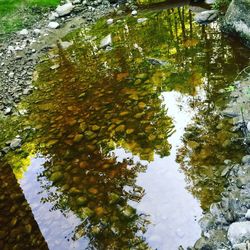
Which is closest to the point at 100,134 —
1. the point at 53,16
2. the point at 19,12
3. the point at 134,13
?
the point at 134,13

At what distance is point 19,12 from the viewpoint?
20516 millimetres

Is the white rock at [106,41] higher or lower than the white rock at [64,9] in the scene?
higher

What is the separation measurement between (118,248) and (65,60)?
31.9 ft

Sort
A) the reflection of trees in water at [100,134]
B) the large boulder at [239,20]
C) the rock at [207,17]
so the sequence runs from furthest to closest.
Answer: the rock at [207,17] < the large boulder at [239,20] < the reflection of trees in water at [100,134]

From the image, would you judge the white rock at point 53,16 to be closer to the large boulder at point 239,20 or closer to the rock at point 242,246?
the large boulder at point 239,20

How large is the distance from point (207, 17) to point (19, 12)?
10991mm

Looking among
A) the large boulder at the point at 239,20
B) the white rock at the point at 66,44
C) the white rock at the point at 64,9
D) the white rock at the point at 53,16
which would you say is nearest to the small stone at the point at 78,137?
the large boulder at the point at 239,20

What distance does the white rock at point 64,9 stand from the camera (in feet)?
66.8

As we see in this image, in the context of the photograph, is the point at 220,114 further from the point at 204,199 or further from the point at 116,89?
the point at 116,89

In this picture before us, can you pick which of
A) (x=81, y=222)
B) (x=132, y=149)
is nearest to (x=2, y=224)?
(x=81, y=222)

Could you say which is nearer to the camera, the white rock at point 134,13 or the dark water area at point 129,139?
the dark water area at point 129,139

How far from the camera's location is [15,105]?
479 inches

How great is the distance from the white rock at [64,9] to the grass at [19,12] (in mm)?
840

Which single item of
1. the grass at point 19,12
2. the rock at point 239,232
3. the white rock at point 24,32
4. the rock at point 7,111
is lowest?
the white rock at point 24,32
